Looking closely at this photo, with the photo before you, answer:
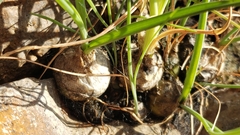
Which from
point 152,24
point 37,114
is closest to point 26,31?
point 37,114

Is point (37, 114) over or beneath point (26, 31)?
beneath

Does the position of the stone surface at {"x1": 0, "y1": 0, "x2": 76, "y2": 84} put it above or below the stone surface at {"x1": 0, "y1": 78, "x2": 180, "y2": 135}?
above

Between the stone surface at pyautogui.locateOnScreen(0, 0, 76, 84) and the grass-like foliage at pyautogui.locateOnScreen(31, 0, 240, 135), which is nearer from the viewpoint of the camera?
the grass-like foliage at pyautogui.locateOnScreen(31, 0, 240, 135)

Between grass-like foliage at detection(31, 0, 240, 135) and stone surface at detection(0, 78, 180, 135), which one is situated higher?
grass-like foliage at detection(31, 0, 240, 135)

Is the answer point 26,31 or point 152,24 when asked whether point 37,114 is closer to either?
point 26,31

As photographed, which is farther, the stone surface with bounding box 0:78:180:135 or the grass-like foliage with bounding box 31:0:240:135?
the stone surface with bounding box 0:78:180:135

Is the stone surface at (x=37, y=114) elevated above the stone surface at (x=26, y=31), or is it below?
below

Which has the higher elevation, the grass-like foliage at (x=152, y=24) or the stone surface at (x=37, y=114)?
the grass-like foliage at (x=152, y=24)

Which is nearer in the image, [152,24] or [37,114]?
[152,24]

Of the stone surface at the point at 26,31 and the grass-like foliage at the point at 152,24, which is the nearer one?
the grass-like foliage at the point at 152,24
